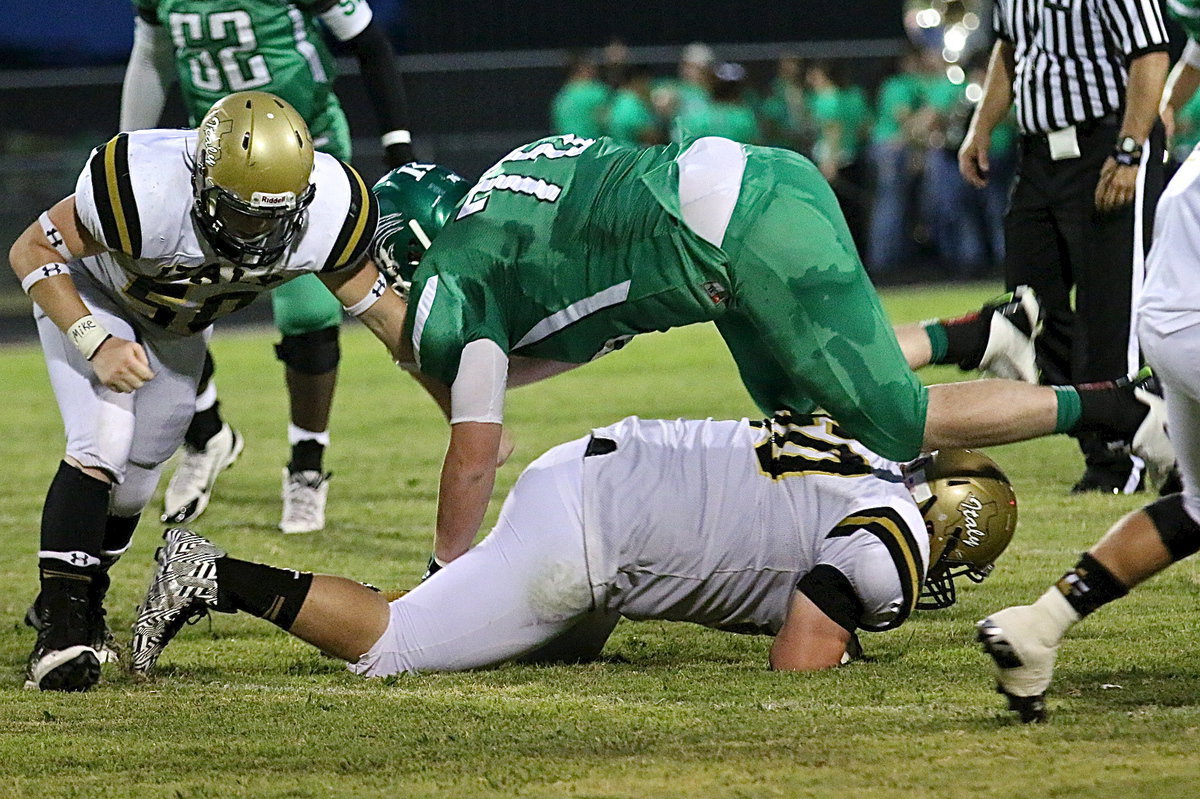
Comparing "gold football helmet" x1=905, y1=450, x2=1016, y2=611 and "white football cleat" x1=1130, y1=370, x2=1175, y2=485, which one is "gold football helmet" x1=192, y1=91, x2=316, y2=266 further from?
"white football cleat" x1=1130, y1=370, x2=1175, y2=485

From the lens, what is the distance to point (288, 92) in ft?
19.2

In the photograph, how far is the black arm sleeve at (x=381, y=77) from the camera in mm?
5766

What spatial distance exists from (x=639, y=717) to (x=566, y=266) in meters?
1.13

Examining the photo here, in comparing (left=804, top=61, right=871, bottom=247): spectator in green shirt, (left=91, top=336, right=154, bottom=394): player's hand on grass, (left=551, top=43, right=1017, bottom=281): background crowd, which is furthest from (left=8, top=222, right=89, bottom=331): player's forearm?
(left=804, top=61, right=871, bottom=247): spectator in green shirt

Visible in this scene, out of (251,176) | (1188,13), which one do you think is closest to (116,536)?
(251,176)

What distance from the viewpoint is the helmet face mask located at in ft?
13.7

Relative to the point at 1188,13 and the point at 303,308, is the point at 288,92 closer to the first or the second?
the point at 303,308

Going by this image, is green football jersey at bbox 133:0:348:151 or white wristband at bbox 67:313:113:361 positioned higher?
green football jersey at bbox 133:0:348:151

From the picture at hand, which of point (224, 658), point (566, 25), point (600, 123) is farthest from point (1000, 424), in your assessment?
point (566, 25)

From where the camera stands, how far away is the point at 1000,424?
3.99 meters

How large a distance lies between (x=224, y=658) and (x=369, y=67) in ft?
8.17

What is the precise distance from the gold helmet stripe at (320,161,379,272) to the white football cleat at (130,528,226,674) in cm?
69

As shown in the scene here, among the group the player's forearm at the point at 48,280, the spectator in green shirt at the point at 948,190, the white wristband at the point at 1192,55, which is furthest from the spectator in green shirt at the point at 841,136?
the player's forearm at the point at 48,280

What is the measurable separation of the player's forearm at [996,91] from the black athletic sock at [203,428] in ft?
9.30
